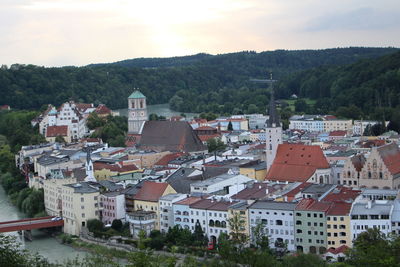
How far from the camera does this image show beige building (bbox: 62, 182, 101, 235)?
28109 mm

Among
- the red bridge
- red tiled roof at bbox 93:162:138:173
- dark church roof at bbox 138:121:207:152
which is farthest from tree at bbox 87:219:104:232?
dark church roof at bbox 138:121:207:152

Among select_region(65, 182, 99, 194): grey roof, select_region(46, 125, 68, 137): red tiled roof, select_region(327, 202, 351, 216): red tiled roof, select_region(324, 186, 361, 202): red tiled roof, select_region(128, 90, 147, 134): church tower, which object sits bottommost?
select_region(327, 202, 351, 216): red tiled roof

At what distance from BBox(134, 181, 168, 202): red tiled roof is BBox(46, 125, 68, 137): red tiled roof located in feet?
75.7

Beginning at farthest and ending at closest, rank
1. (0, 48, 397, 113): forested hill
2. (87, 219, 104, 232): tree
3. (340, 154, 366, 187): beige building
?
(0, 48, 397, 113): forested hill, (340, 154, 366, 187): beige building, (87, 219, 104, 232): tree

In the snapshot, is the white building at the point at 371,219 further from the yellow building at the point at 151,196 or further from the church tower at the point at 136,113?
the church tower at the point at 136,113

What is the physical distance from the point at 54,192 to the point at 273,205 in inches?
396

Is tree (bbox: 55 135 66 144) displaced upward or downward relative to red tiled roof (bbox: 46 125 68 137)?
downward

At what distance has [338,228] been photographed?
22.9 metres

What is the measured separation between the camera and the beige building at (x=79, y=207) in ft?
92.2

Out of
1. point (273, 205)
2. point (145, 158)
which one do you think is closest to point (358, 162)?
point (273, 205)

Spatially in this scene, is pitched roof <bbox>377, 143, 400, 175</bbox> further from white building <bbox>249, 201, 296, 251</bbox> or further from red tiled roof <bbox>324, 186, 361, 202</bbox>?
white building <bbox>249, 201, 296, 251</bbox>

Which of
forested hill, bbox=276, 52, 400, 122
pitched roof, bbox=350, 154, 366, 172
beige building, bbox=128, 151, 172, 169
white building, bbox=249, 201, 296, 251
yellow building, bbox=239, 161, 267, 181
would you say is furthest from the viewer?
forested hill, bbox=276, 52, 400, 122

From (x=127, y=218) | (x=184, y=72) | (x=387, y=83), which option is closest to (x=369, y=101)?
(x=387, y=83)

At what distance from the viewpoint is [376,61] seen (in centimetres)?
7369
